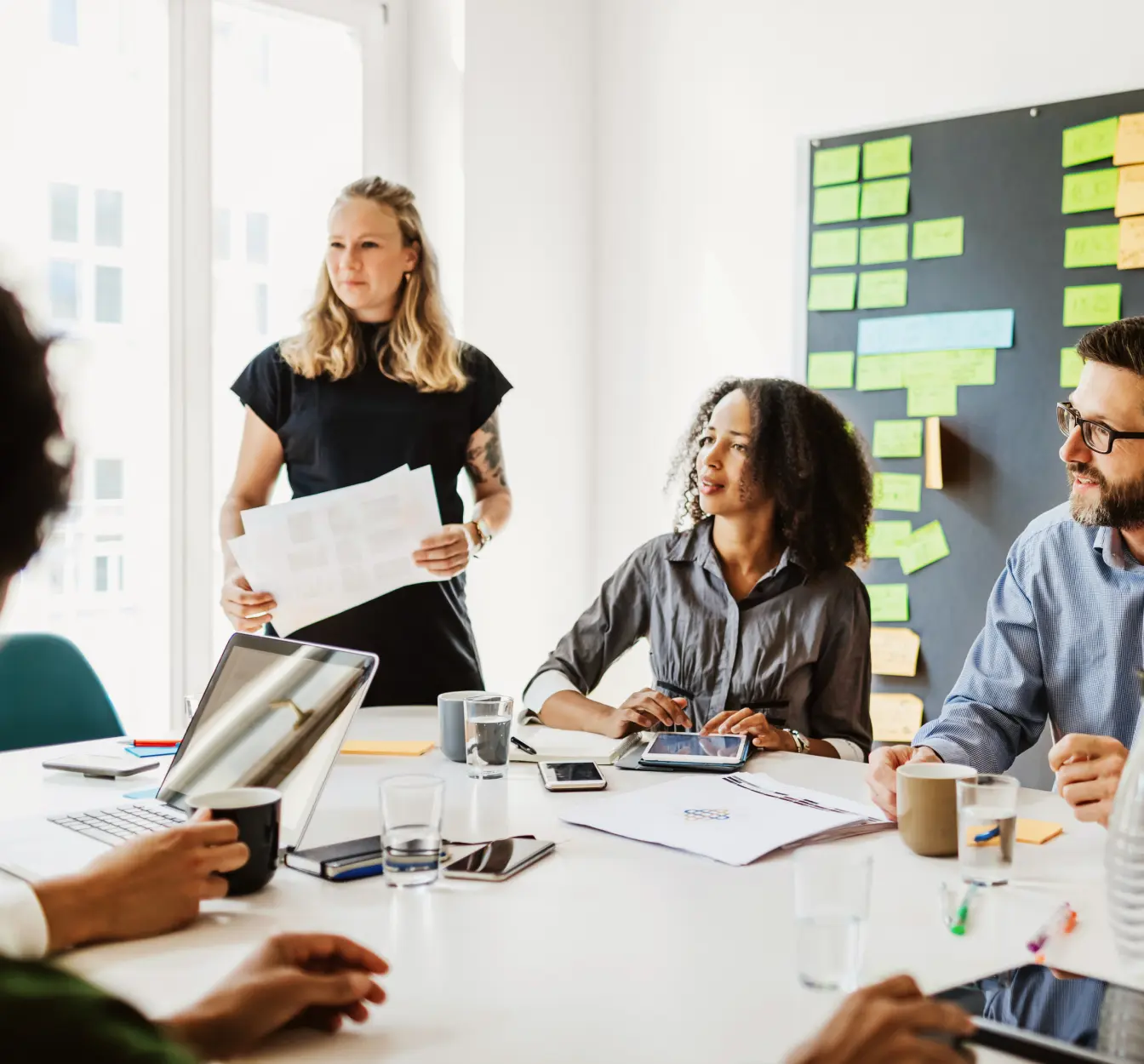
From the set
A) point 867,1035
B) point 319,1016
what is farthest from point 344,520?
point 867,1035

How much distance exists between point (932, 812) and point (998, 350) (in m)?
1.82

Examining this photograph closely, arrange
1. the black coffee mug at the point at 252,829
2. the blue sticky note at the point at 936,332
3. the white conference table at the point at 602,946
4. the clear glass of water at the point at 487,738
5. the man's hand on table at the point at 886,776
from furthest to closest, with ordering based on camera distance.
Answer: the blue sticky note at the point at 936,332 < the clear glass of water at the point at 487,738 < the man's hand on table at the point at 886,776 < the black coffee mug at the point at 252,829 < the white conference table at the point at 602,946

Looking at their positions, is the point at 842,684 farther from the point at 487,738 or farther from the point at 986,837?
the point at 986,837

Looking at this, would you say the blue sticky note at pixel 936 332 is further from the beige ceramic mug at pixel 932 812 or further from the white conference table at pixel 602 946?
the beige ceramic mug at pixel 932 812

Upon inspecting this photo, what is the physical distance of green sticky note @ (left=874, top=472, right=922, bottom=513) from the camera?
117 inches

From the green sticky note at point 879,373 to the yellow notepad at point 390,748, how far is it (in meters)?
1.69

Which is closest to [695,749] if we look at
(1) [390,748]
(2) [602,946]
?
→ (1) [390,748]

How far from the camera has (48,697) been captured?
83.4 inches

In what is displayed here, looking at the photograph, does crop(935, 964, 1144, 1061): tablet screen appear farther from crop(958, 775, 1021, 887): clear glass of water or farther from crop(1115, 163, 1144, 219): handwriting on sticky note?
crop(1115, 163, 1144, 219): handwriting on sticky note

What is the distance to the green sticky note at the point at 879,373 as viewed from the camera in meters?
3.00

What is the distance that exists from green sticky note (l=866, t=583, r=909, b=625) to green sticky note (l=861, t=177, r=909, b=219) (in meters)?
0.93

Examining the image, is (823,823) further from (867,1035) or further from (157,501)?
(157,501)

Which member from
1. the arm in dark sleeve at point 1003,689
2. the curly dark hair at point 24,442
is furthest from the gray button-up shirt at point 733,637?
the curly dark hair at point 24,442

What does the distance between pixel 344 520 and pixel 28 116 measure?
142 centimetres
